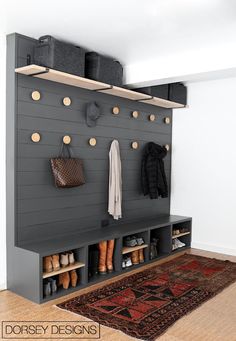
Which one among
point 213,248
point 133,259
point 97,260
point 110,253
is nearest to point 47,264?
point 97,260

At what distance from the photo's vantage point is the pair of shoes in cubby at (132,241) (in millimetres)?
4207

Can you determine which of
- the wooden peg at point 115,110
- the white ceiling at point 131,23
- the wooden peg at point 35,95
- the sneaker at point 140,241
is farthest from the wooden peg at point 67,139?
the sneaker at point 140,241

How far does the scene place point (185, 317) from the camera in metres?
2.92

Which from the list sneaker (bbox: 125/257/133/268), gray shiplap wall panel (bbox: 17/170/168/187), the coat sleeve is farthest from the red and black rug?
gray shiplap wall panel (bbox: 17/170/168/187)

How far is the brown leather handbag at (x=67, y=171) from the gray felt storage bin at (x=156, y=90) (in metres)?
1.39

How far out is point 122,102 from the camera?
4.52m

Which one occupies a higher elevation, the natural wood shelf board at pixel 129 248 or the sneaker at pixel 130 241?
the sneaker at pixel 130 241

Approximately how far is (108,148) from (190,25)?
70.7 inches

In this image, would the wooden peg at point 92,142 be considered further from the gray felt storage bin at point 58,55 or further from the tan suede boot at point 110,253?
the tan suede boot at point 110,253

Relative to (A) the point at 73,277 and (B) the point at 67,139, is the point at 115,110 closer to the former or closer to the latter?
(B) the point at 67,139

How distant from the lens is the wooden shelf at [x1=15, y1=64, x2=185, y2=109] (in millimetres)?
3206

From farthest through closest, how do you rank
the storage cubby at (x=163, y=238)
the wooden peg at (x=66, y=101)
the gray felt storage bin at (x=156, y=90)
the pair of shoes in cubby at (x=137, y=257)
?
the storage cubby at (x=163, y=238) → the gray felt storage bin at (x=156, y=90) → the pair of shoes in cubby at (x=137, y=257) → the wooden peg at (x=66, y=101)

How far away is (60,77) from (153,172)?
2.02 meters

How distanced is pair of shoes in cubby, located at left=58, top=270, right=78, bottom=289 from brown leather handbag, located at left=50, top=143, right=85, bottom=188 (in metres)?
0.87
